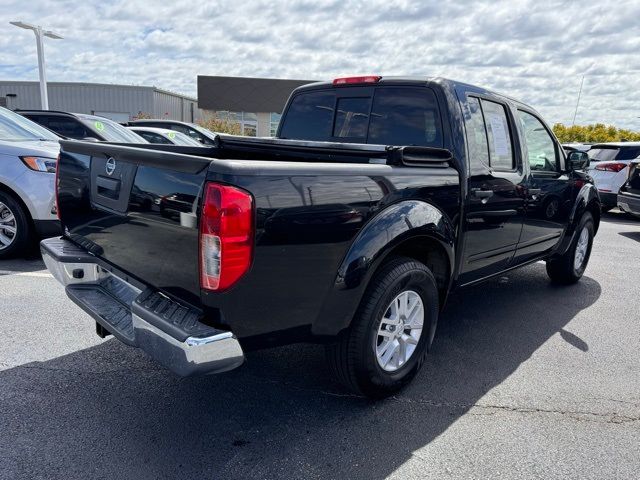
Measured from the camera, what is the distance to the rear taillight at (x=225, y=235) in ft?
6.69

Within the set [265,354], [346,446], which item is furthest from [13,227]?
[346,446]

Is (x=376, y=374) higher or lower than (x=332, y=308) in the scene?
lower

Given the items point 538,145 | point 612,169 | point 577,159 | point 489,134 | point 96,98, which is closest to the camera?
point 489,134

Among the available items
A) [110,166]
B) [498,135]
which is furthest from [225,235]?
[498,135]

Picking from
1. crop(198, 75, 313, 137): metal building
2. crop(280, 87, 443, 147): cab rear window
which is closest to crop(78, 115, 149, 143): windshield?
crop(280, 87, 443, 147): cab rear window

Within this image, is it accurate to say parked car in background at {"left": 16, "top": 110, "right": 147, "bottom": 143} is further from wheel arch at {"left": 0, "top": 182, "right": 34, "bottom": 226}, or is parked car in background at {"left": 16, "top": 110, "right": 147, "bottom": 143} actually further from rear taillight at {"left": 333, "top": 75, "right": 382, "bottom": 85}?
rear taillight at {"left": 333, "top": 75, "right": 382, "bottom": 85}

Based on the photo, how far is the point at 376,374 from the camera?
2809mm

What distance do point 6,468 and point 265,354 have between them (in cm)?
166

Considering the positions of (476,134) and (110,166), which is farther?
(476,134)

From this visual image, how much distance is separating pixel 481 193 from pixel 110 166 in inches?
93.7

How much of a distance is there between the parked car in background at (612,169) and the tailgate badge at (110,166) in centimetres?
1083

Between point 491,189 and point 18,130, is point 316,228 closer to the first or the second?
point 491,189

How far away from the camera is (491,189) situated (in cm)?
362

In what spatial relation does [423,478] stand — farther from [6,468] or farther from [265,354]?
[6,468]
